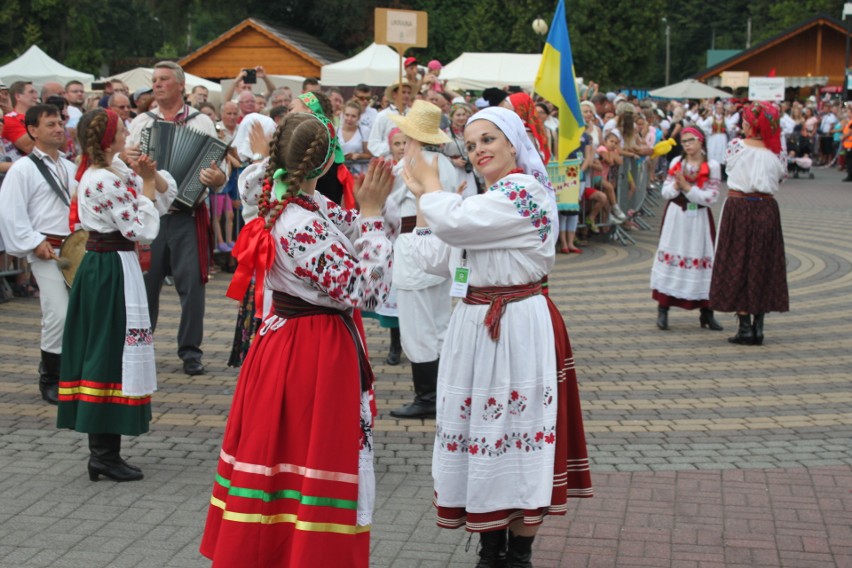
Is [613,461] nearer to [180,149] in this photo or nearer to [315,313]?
[315,313]

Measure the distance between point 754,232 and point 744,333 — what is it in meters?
0.91

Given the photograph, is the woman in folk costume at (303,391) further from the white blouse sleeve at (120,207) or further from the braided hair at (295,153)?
the white blouse sleeve at (120,207)

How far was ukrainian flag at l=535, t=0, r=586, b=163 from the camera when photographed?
962cm

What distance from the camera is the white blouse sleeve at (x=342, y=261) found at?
13.8ft

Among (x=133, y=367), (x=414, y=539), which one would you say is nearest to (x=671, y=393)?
(x=414, y=539)

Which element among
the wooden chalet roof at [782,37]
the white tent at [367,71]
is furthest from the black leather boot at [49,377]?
the wooden chalet roof at [782,37]

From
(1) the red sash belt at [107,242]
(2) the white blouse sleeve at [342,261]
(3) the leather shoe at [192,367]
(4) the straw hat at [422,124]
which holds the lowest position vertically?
(3) the leather shoe at [192,367]

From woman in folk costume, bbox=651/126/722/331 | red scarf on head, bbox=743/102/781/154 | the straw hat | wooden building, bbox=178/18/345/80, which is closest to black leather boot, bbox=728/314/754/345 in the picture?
woman in folk costume, bbox=651/126/722/331

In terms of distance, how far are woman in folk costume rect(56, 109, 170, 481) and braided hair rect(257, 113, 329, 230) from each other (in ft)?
6.60

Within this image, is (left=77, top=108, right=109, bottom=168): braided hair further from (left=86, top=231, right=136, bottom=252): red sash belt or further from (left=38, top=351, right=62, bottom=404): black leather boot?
(left=38, top=351, right=62, bottom=404): black leather boot

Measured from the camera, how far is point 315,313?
4355mm

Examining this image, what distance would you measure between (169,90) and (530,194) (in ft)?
14.5

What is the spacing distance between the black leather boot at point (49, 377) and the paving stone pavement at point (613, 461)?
0.47ft

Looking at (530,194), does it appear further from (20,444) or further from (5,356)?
(5,356)
